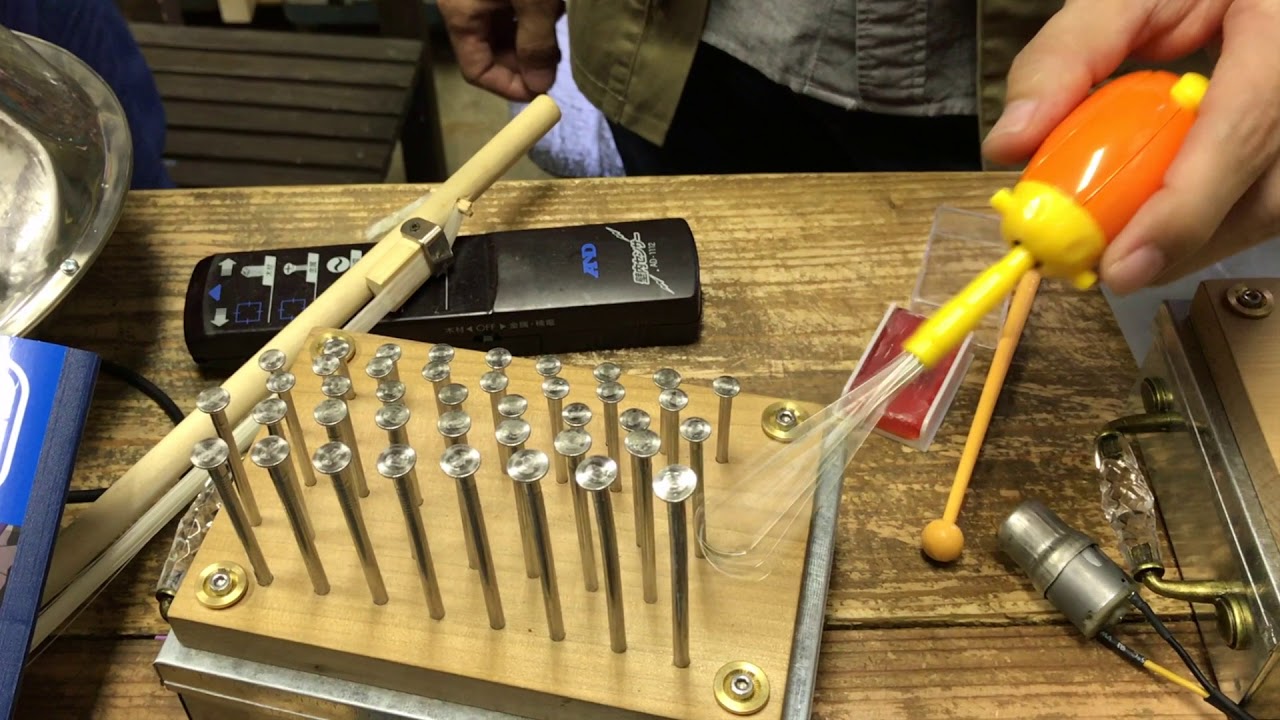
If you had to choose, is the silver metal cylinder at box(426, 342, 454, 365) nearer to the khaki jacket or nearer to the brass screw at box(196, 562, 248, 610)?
the brass screw at box(196, 562, 248, 610)

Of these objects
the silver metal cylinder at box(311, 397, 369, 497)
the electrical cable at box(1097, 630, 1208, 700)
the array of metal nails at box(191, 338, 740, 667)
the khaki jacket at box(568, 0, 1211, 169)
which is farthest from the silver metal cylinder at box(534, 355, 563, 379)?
the khaki jacket at box(568, 0, 1211, 169)

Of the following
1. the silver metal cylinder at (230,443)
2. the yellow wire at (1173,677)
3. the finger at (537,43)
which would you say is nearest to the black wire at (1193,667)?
the yellow wire at (1173,677)

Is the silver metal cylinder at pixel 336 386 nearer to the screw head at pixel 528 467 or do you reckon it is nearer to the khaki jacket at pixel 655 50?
the screw head at pixel 528 467

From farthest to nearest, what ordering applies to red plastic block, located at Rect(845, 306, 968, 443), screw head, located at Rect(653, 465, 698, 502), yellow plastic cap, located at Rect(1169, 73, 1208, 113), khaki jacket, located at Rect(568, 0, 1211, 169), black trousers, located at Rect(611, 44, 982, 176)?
black trousers, located at Rect(611, 44, 982, 176) < khaki jacket, located at Rect(568, 0, 1211, 169) < red plastic block, located at Rect(845, 306, 968, 443) < yellow plastic cap, located at Rect(1169, 73, 1208, 113) < screw head, located at Rect(653, 465, 698, 502)

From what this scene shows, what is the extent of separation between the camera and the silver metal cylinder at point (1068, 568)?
1.62 feet

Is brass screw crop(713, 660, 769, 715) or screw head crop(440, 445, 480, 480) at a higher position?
screw head crop(440, 445, 480, 480)

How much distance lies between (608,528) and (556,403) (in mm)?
120

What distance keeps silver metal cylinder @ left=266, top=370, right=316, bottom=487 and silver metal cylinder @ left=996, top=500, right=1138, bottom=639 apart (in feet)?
1.27

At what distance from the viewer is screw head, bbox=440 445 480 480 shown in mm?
380

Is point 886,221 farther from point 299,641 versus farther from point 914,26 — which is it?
point 299,641

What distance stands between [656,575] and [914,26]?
A: 0.54 metres

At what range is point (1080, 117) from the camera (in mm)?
480

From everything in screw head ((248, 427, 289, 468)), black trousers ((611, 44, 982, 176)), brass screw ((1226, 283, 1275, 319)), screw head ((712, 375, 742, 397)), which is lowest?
screw head ((248, 427, 289, 468))

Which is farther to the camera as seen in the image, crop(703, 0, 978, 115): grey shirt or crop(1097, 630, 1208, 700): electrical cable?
crop(703, 0, 978, 115): grey shirt
